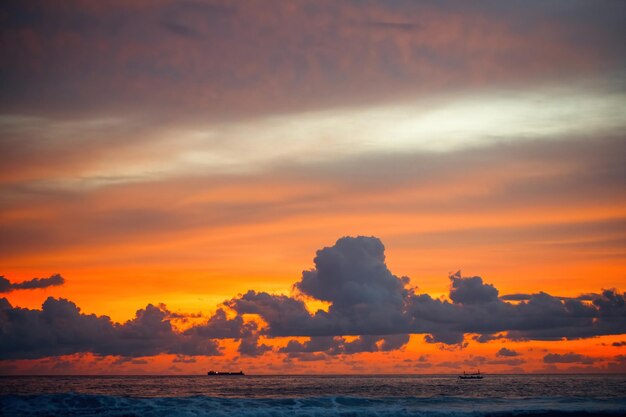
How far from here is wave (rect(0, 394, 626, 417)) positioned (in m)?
71.9

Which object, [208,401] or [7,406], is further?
[208,401]

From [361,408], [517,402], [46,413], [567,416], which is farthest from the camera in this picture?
[517,402]

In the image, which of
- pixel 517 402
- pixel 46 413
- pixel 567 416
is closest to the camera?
pixel 46 413

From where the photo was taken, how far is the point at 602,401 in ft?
294

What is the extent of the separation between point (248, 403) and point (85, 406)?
2018cm

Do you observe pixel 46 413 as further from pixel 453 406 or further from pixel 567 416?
pixel 567 416

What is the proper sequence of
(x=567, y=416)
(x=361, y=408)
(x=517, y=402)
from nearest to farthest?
(x=567, y=416), (x=361, y=408), (x=517, y=402)

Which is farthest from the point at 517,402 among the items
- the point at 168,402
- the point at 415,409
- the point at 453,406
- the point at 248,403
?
the point at 168,402

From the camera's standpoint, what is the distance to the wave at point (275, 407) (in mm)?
71875

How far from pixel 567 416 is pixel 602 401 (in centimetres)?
1807

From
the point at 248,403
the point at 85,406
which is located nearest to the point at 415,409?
the point at 248,403

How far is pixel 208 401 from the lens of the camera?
8150 centimetres

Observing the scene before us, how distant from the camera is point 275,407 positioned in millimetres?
78875

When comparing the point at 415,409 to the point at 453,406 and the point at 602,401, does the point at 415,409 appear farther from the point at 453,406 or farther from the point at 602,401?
the point at 602,401
